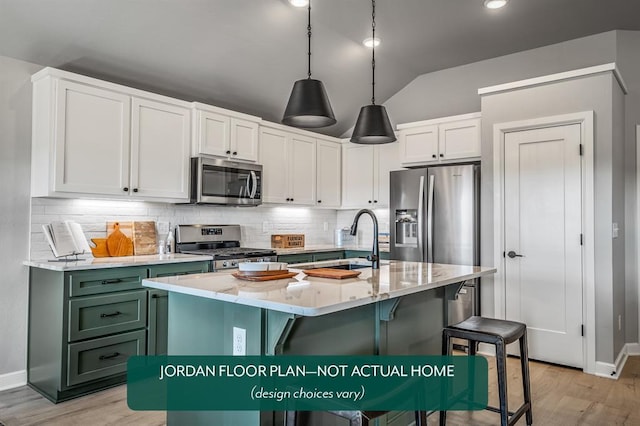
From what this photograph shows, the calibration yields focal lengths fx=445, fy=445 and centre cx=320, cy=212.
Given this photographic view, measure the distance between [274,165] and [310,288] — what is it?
10.1 feet

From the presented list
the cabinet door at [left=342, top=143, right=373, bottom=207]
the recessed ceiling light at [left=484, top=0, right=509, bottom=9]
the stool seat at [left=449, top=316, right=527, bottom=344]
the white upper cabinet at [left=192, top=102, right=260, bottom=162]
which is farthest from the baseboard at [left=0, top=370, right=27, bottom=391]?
the recessed ceiling light at [left=484, top=0, right=509, bottom=9]

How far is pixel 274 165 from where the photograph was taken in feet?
15.8

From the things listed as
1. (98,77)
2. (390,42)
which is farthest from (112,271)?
(390,42)

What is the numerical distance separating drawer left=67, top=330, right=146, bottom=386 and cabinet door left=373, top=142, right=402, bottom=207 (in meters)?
3.06

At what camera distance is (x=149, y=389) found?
3141 millimetres

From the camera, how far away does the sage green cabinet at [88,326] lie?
9.55 ft

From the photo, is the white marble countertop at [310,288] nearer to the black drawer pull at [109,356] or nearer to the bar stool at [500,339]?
the bar stool at [500,339]

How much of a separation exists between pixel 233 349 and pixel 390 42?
11.5 ft

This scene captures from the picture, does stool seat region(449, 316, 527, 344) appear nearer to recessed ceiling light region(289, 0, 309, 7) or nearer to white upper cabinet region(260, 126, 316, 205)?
recessed ceiling light region(289, 0, 309, 7)

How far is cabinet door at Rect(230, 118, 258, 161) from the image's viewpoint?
4.29 m

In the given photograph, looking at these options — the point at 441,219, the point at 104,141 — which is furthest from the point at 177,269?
the point at 441,219

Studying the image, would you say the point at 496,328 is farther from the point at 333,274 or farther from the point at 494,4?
the point at 494,4

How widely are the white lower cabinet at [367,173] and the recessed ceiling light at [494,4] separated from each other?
181 centimetres

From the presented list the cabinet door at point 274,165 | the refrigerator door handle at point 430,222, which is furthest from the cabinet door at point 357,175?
the refrigerator door handle at point 430,222
